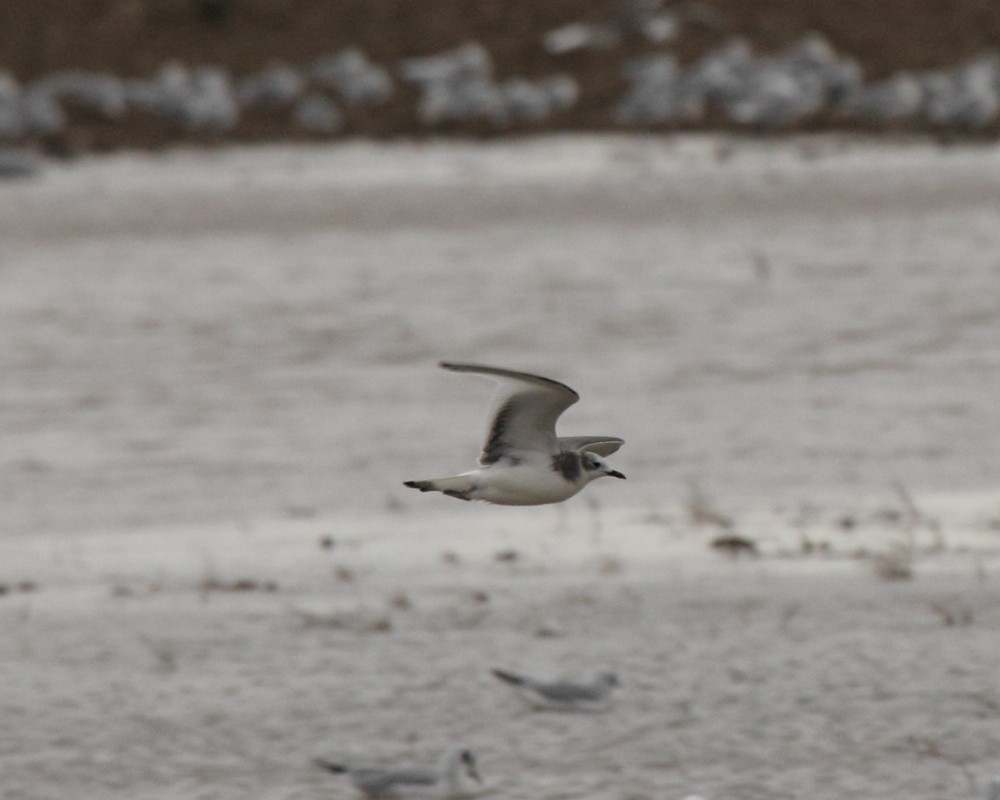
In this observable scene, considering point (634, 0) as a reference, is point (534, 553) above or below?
below

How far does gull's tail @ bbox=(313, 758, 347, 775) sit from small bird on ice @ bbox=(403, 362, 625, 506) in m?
1.22

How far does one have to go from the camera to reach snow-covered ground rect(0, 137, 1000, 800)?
8945mm

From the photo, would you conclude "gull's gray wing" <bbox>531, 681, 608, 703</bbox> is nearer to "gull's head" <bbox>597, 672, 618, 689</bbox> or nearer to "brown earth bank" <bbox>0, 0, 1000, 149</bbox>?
"gull's head" <bbox>597, 672, 618, 689</bbox>

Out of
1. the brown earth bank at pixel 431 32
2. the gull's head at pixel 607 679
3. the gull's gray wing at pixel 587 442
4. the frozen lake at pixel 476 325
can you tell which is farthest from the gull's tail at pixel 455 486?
the brown earth bank at pixel 431 32

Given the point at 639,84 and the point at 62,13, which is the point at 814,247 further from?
the point at 62,13

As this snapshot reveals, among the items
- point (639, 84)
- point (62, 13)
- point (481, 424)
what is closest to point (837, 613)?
point (481, 424)

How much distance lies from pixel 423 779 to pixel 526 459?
1230 mm

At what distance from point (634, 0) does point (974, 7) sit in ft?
19.7

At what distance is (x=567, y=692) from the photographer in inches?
356

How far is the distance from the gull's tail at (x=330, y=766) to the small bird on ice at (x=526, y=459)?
47.9 inches

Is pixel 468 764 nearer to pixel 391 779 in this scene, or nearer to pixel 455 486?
pixel 391 779

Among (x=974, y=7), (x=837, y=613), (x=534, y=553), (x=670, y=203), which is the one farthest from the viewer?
(x=974, y=7)

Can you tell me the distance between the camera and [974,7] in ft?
132

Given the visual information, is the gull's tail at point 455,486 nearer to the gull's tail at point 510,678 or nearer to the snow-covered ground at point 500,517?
the snow-covered ground at point 500,517
